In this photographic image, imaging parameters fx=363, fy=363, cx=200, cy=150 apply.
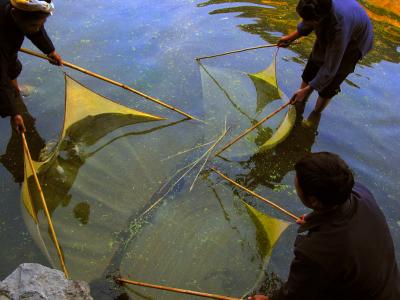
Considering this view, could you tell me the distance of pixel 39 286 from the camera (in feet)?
5.86

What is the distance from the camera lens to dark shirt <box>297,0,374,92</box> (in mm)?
2504

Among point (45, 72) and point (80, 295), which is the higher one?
point (45, 72)

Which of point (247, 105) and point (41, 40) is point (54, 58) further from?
point (247, 105)

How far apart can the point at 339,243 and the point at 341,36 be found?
1.69 meters

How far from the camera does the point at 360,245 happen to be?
1.38 m

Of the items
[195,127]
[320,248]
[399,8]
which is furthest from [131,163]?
[399,8]

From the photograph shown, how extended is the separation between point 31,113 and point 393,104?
363 centimetres

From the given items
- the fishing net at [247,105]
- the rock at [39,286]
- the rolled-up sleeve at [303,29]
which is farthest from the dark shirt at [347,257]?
the rolled-up sleeve at [303,29]

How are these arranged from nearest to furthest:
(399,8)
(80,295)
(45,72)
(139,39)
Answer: (80,295) → (45,72) → (139,39) → (399,8)

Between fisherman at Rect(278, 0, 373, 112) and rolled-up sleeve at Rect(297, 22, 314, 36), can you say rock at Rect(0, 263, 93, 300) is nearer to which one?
fisherman at Rect(278, 0, 373, 112)

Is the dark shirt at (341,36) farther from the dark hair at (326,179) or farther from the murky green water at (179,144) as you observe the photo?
the dark hair at (326,179)

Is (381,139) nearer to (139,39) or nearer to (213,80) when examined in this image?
(213,80)

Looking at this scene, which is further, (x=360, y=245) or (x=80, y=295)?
(x=80, y=295)

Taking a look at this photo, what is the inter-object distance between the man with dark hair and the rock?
1.10m
